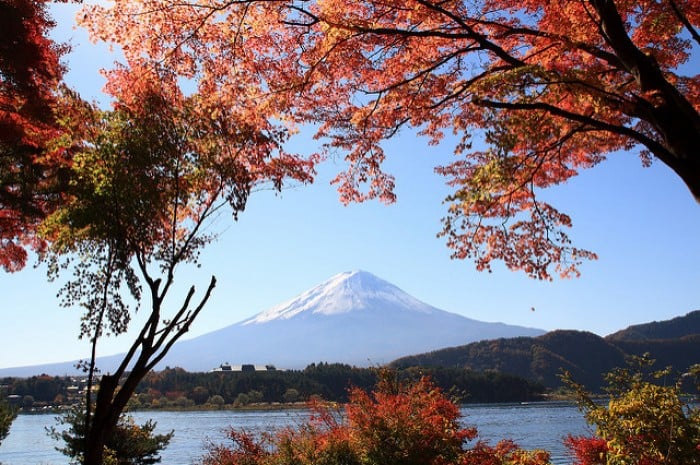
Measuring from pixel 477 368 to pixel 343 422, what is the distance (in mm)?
61450

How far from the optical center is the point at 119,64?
665 centimetres

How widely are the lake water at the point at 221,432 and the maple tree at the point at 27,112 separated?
5236 mm

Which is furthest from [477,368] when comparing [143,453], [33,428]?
[143,453]

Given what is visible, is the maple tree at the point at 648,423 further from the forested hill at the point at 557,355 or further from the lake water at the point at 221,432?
the forested hill at the point at 557,355

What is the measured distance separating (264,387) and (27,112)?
44695 mm

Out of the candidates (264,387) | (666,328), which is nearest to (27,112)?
(264,387)

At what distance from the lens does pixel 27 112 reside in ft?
29.0

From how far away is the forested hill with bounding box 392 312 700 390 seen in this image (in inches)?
2421

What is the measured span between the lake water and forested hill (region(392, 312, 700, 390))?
4.82 m

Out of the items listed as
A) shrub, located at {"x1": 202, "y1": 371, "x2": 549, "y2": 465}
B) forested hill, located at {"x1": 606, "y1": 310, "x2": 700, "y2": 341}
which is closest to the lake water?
shrub, located at {"x1": 202, "y1": 371, "x2": 549, "y2": 465}

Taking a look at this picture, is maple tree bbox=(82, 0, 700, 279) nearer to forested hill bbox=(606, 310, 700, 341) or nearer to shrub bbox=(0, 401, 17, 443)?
shrub bbox=(0, 401, 17, 443)

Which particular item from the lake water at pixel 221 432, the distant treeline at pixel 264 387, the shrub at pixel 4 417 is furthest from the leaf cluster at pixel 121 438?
the distant treeline at pixel 264 387

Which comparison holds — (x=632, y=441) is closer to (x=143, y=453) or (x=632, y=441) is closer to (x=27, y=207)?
(x=27, y=207)

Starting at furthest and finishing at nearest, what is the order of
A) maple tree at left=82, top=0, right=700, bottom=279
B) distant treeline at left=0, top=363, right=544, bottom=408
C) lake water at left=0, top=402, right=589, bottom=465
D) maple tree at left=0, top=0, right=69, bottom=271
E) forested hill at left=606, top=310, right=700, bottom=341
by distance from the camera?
1. forested hill at left=606, top=310, right=700, bottom=341
2. distant treeline at left=0, top=363, right=544, bottom=408
3. lake water at left=0, top=402, right=589, bottom=465
4. maple tree at left=0, top=0, right=69, bottom=271
5. maple tree at left=82, top=0, right=700, bottom=279
